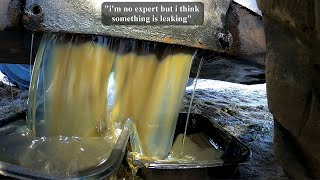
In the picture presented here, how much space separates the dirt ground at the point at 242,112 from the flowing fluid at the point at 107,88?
47 cm

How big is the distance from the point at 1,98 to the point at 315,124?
294 cm

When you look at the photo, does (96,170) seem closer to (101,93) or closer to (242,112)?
(101,93)

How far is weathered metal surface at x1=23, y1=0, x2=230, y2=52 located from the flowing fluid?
3.2 inches

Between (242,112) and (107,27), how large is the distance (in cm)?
184

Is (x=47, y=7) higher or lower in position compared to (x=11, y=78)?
higher

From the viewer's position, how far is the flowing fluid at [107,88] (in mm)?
1665

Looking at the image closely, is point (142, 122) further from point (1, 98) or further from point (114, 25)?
point (1, 98)

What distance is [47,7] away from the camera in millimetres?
1511

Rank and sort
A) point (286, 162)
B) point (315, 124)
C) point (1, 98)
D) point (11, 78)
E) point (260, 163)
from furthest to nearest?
point (11, 78) < point (1, 98) < point (260, 163) < point (286, 162) < point (315, 124)

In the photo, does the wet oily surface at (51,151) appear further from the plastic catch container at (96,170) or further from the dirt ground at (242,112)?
the dirt ground at (242,112)

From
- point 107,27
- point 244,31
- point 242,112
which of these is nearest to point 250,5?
point 244,31

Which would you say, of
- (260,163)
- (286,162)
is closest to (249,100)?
(260,163)

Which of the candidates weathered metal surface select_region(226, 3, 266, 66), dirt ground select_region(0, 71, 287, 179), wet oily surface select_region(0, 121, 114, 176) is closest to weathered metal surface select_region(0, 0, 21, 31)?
wet oily surface select_region(0, 121, 114, 176)

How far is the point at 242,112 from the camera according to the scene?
10.2ft
